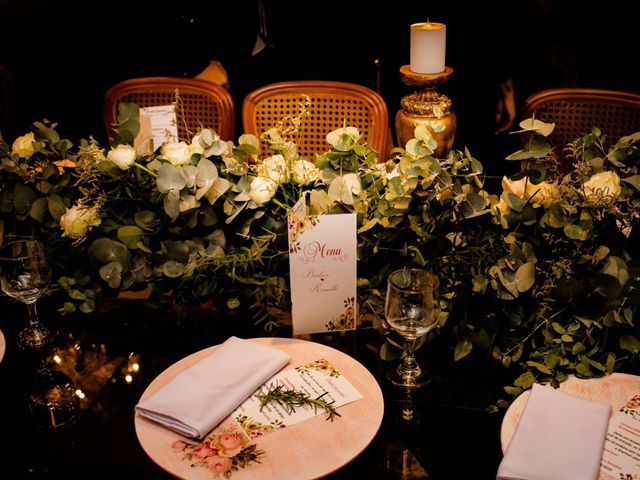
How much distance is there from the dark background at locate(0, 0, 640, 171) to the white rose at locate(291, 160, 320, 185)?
8.52ft

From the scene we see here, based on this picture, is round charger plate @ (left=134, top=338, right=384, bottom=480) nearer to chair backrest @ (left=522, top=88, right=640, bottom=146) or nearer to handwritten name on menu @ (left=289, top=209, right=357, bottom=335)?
handwritten name on menu @ (left=289, top=209, right=357, bottom=335)

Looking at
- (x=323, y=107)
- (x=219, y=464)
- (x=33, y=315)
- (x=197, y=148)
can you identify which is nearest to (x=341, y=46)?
(x=323, y=107)

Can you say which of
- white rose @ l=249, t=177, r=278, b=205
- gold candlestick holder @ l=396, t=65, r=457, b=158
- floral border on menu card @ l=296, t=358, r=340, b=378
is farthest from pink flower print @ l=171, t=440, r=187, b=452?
gold candlestick holder @ l=396, t=65, r=457, b=158

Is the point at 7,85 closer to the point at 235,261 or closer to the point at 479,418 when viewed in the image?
the point at 235,261

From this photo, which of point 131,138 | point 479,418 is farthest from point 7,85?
point 479,418

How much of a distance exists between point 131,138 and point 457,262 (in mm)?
739

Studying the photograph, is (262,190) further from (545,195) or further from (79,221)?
(545,195)

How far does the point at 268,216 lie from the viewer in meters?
1.35

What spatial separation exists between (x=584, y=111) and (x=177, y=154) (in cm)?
159

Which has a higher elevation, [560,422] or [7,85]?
[7,85]

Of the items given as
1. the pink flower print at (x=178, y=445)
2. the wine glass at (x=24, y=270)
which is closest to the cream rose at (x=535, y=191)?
the pink flower print at (x=178, y=445)

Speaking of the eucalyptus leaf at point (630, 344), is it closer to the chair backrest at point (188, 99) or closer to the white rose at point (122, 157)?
the white rose at point (122, 157)

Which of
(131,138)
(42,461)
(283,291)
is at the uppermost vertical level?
(131,138)

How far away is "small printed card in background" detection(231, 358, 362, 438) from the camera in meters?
1.08
